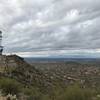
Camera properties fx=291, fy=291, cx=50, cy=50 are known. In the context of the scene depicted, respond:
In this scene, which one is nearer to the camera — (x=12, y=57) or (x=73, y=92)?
(x=73, y=92)

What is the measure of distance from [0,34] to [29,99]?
31072 mm

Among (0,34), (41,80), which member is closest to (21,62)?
(41,80)

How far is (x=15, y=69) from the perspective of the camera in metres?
79.2

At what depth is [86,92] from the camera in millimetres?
40625

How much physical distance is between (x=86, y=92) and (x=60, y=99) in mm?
3967

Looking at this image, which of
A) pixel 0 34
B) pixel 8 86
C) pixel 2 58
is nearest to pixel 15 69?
pixel 2 58

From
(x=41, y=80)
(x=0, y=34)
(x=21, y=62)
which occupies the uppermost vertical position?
(x=0, y=34)

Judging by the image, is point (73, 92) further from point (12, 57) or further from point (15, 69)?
point (12, 57)

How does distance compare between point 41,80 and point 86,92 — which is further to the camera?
point 41,80

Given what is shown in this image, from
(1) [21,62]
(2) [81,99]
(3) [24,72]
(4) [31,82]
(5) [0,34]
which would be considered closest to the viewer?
(2) [81,99]

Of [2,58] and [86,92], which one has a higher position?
[2,58]

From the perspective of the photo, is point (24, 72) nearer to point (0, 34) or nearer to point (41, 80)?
point (41, 80)

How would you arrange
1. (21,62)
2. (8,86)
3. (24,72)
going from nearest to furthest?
(8,86), (24,72), (21,62)

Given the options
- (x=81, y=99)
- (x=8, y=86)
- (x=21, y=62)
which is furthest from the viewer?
(x=21, y=62)
